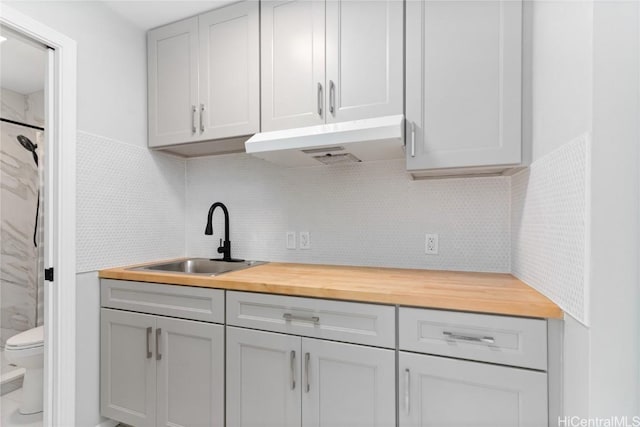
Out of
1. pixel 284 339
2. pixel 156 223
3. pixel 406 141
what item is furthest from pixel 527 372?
pixel 156 223

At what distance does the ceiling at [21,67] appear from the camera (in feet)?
7.27

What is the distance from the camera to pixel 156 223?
7.00 feet

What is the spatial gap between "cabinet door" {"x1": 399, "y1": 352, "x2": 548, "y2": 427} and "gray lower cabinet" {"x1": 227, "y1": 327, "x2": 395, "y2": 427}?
0.24 feet

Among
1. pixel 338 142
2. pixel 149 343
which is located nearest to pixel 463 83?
pixel 338 142

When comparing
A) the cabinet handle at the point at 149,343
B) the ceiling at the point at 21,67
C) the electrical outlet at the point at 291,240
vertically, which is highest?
the ceiling at the point at 21,67

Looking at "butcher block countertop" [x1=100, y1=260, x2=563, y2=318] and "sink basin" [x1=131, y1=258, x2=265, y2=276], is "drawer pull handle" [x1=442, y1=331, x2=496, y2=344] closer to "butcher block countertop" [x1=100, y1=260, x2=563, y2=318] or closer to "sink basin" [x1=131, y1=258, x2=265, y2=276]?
"butcher block countertop" [x1=100, y1=260, x2=563, y2=318]

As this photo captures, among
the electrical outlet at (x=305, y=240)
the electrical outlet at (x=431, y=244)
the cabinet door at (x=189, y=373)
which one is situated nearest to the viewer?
the cabinet door at (x=189, y=373)

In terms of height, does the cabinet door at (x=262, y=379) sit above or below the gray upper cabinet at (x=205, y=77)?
below

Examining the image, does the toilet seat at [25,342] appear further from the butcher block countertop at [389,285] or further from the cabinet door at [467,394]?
the cabinet door at [467,394]

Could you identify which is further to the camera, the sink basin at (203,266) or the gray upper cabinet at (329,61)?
the sink basin at (203,266)

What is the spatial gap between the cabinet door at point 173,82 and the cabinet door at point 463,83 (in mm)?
1274

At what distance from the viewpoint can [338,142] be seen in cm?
145

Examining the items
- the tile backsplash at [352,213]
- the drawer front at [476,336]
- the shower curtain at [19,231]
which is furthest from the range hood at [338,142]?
the shower curtain at [19,231]

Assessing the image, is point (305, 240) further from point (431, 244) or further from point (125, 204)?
point (125, 204)
